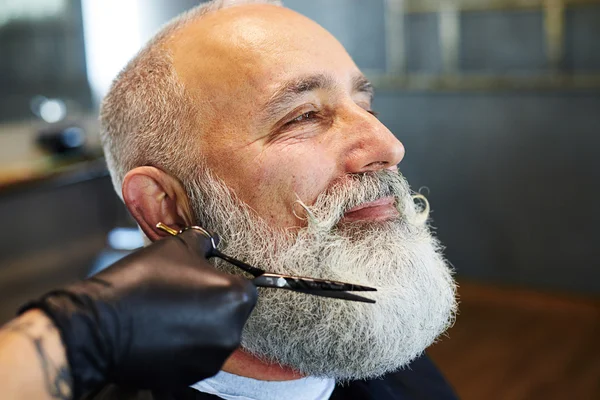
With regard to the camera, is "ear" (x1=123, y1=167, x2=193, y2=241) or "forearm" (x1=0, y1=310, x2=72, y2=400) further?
"ear" (x1=123, y1=167, x2=193, y2=241)

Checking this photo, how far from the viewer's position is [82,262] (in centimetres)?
445

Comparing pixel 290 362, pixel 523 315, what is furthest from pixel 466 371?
pixel 290 362

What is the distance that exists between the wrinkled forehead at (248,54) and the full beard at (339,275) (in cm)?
18

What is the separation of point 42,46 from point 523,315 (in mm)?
3371

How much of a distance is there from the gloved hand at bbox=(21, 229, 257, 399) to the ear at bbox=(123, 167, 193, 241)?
0.46m

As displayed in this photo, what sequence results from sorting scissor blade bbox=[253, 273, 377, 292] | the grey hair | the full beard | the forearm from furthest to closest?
the grey hair < the full beard < scissor blade bbox=[253, 273, 377, 292] < the forearm

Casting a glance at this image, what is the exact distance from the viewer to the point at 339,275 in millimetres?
1190

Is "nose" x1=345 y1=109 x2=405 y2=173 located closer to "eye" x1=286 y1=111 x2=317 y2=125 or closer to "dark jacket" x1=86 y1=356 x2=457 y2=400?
"eye" x1=286 y1=111 x2=317 y2=125

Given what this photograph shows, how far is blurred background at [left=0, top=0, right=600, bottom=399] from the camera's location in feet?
12.6

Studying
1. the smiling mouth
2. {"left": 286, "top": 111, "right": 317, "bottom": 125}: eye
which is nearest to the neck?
the smiling mouth

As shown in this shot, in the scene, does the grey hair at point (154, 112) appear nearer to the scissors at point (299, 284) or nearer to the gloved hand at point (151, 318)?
the scissors at point (299, 284)

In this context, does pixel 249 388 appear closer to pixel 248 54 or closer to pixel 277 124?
pixel 277 124

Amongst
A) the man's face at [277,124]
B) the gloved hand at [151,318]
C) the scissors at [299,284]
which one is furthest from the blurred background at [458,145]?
the gloved hand at [151,318]

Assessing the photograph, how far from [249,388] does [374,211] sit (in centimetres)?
41
